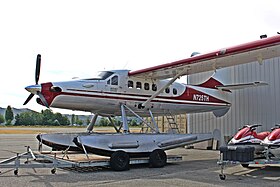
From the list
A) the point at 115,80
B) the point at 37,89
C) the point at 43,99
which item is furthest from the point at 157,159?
the point at 37,89

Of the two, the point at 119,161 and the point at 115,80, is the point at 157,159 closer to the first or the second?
the point at 119,161

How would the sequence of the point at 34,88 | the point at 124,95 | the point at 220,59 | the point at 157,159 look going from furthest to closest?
the point at 124,95 < the point at 220,59 < the point at 157,159 < the point at 34,88

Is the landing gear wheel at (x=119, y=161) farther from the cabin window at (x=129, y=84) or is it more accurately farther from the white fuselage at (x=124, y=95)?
the cabin window at (x=129, y=84)

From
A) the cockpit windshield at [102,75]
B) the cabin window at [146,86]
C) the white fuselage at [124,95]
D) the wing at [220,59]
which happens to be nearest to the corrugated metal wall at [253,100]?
the white fuselage at [124,95]

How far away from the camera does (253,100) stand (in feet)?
61.6

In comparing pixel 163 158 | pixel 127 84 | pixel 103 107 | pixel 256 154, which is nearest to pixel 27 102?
pixel 103 107

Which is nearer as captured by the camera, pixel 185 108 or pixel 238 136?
pixel 238 136

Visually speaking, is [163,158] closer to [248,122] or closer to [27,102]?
[27,102]

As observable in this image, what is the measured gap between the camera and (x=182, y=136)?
13.4 metres

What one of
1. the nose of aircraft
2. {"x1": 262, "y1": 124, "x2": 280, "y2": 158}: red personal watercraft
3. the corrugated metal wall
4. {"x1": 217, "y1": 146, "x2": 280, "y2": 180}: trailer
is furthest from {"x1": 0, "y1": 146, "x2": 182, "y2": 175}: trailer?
the corrugated metal wall

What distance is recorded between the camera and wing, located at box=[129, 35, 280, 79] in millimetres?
10938

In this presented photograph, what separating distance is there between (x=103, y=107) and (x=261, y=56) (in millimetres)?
6104

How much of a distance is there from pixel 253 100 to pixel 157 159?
8734 millimetres

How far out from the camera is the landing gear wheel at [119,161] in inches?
443
